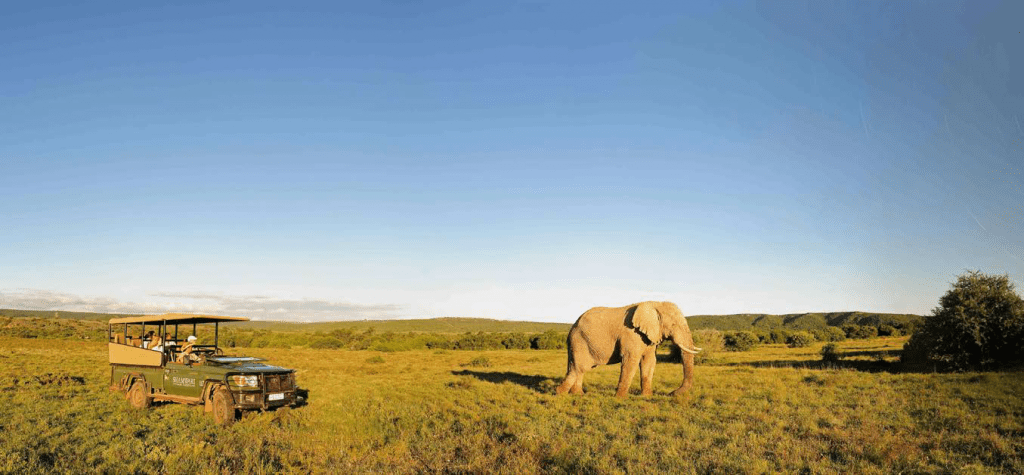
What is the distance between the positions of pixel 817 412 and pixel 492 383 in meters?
13.2

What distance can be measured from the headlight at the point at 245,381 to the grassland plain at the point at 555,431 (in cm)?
99

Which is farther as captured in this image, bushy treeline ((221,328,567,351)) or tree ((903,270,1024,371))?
bushy treeline ((221,328,567,351))

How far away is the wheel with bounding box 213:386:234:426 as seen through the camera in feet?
44.4

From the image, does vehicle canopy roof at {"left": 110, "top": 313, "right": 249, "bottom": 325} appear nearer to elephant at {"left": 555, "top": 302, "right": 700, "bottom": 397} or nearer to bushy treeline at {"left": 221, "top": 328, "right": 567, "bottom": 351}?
elephant at {"left": 555, "top": 302, "right": 700, "bottom": 397}

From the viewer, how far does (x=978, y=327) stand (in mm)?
22594

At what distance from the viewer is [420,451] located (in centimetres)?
1080

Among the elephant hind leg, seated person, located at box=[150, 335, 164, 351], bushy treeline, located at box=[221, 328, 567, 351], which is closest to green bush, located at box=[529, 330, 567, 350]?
bushy treeline, located at box=[221, 328, 567, 351]

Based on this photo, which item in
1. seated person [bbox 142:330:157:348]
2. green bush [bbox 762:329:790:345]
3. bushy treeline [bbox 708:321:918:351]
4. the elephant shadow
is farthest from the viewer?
green bush [bbox 762:329:790:345]

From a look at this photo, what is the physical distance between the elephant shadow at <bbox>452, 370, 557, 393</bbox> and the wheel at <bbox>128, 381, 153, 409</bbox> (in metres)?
13.2

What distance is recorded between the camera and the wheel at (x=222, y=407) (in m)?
13.5

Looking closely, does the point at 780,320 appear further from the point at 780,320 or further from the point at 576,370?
the point at 576,370

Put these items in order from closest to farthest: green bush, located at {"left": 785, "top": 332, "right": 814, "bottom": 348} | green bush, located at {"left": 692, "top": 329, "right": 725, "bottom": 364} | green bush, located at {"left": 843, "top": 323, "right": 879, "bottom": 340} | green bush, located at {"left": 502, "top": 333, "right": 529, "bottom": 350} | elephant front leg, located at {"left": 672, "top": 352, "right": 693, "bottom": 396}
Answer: elephant front leg, located at {"left": 672, "top": 352, "right": 693, "bottom": 396}, green bush, located at {"left": 692, "top": 329, "right": 725, "bottom": 364}, green bush, located at {"left": 785, "top": 332, "right": 814, "bottom": 348}, green bush, located at {"left": 502, "top": 333, "right": 529, "bottom": 350}, green bush, located at {"left": 843, "top": 323, "right": 879, "bottom": 340}

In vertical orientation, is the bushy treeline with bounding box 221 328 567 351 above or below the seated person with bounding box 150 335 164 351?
below

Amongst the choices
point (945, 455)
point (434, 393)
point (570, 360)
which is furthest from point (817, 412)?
point (434, 393)
